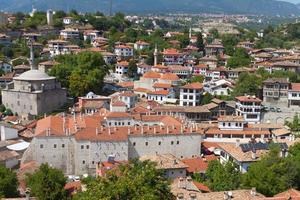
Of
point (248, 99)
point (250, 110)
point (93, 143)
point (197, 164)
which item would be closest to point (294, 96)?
point (250, 110)

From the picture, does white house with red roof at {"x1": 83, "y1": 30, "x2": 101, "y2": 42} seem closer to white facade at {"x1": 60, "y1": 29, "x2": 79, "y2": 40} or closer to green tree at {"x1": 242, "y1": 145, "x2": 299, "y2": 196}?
white facade at {"x1": 60, "y1": 29, "x2": 79, "y2": 40}

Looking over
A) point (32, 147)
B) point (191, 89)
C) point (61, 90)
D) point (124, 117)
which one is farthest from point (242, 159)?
point (61, 90)

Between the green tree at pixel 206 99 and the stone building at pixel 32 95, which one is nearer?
the stone building at pixel 32 95

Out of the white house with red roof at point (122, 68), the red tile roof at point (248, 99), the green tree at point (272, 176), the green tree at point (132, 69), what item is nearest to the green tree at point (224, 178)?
the green tree at point (272, 176)

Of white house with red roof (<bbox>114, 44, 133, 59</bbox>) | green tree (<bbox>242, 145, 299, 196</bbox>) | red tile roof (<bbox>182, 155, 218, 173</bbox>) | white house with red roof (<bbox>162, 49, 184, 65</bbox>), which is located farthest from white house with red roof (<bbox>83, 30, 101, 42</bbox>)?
green tree (<bbox>242, 145, 299, 196</bbox>)

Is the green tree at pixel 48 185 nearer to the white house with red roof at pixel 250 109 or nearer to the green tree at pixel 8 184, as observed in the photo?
the green tree at pixel 8 184

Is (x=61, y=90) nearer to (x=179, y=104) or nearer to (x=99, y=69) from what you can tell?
(x=99, y=69)
